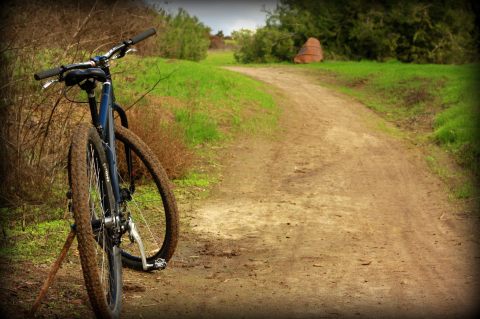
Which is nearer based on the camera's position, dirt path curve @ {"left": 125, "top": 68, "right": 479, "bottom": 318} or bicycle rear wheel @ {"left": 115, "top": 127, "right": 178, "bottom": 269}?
dirt path curve @ {"left": 125, "top": 68, "right": 479, "bottom": 318}

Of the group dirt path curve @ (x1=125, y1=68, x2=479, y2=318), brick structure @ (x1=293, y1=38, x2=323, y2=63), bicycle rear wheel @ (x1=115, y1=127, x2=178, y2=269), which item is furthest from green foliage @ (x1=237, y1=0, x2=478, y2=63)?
bicycle rear wheel @ (x1=115, y1=127, x2=178, y2=269)

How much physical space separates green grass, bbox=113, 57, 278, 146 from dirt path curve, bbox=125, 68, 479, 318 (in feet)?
2.74

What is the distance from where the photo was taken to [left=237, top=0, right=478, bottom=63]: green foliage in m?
25.6

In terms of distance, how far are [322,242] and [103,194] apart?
2.76 m

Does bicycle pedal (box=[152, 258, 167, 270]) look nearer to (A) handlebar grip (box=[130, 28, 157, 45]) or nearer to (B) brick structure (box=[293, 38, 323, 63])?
(A) handlebar grip (box=[130, 28, 157, 45])

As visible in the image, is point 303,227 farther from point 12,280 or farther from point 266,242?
point 12,280

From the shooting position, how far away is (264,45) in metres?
29.3

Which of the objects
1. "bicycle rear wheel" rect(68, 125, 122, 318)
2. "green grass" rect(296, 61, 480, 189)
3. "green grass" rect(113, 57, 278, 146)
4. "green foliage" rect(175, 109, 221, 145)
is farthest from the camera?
"green grass" rect(296, 61, 480, 189)

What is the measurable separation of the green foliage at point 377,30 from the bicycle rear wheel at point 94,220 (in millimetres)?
22380

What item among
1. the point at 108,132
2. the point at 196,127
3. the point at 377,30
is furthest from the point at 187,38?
the point at 108,132

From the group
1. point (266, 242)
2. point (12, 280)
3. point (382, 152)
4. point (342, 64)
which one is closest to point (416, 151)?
point (382, 152)

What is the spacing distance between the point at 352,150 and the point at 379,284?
6.36 metres

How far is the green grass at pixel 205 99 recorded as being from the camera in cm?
1166

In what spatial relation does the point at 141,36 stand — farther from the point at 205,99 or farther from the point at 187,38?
the point at 187,38
